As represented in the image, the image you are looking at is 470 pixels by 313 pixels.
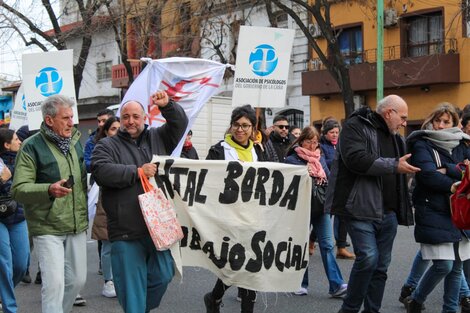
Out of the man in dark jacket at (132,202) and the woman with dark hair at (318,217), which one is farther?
the woman with dark hair at (318,217)

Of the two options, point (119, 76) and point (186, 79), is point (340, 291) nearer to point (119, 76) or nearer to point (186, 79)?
point (186, 79)

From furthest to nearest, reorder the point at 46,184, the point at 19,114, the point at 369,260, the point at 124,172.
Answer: the point at 19,114 < the point at 369,260 < the point at 46,184 < the point at 124,172

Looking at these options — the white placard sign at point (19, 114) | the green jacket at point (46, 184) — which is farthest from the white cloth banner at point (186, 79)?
the green jacket at point (46, 184)

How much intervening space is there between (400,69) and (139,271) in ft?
74.0

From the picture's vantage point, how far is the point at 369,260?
6039 mm

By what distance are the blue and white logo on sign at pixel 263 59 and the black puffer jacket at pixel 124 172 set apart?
3.85 m

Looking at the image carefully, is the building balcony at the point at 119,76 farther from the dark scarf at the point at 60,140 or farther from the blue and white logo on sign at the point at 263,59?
the dark scarf at the point at 60,140

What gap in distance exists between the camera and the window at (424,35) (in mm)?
26500

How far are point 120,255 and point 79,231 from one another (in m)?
0.61

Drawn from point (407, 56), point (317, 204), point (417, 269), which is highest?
point (407, 56)

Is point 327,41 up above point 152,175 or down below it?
above

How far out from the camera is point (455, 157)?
649 cm

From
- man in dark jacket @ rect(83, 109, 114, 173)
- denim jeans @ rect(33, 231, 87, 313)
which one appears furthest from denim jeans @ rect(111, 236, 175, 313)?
man in dark jacket @ rect(83, 109, 114, 173)

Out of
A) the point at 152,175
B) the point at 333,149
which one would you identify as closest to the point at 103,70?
the point at 333,149
